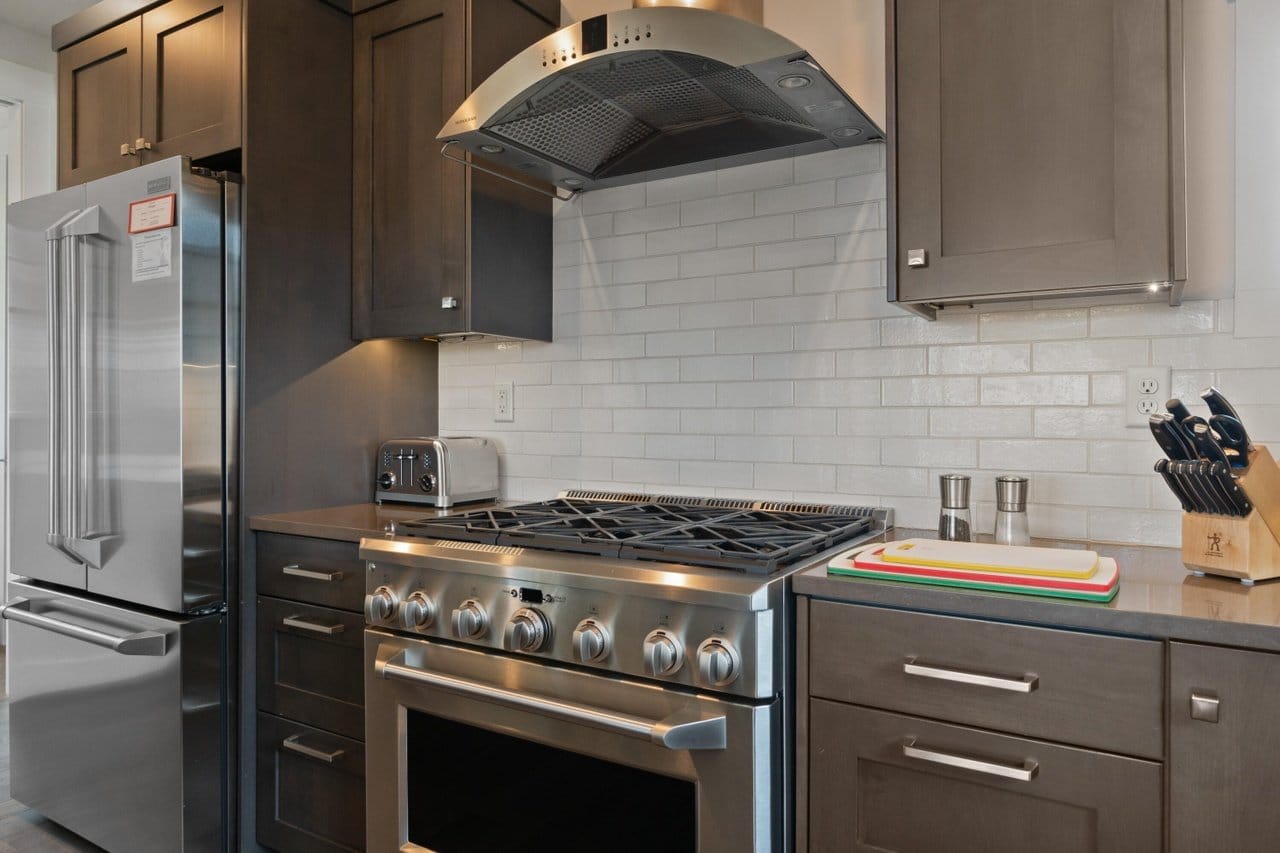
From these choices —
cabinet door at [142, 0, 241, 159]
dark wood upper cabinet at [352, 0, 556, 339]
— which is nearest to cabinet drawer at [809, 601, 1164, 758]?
dark wood upper cabinet at [352, 0, 556, 339]

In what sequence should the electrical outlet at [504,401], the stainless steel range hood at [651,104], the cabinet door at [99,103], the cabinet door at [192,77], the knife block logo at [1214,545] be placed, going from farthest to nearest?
the electrical outlet at [504,401] < the cabinet door at [99,103] < the cabinet door at [192,77] < the stainless steel range hood at [651,104] < the knife block logo at [1214,545]

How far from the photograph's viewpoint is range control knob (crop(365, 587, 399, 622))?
177 centimetres

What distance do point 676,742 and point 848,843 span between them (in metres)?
0.34

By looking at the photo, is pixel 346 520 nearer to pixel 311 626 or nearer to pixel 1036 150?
pixel 311 626

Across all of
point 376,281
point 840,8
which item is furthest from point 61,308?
point 840,8

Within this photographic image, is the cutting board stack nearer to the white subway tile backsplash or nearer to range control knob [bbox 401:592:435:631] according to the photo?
the white subway tile backsplash

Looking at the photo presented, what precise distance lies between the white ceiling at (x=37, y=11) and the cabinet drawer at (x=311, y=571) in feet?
9.52

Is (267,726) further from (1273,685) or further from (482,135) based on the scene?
(1273,685)

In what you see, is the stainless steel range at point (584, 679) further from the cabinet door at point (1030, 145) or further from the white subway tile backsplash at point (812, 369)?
the cabinet door at point (1030, 145)

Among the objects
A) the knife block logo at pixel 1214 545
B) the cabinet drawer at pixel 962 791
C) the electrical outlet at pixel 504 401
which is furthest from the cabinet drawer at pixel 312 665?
the knife block logo at pixel 1214 545

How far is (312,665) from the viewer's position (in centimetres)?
207

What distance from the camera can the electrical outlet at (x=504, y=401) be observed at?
260 cm

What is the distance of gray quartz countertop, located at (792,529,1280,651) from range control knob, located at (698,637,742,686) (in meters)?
0.16

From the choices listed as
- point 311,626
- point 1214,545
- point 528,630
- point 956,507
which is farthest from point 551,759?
point 1214,545
